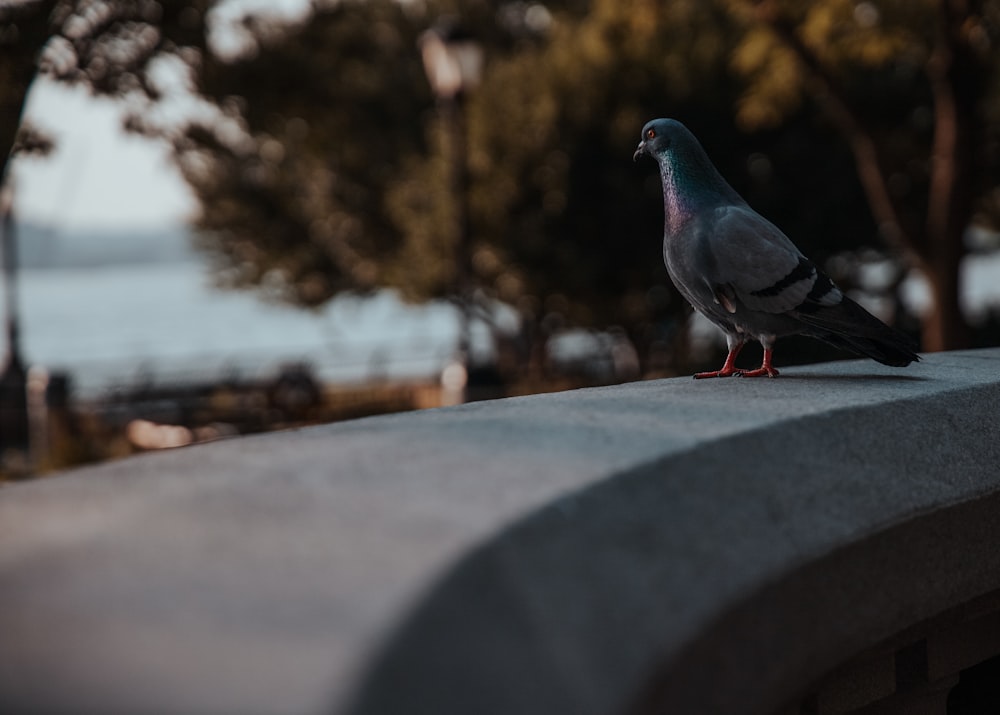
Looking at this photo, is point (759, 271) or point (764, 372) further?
point (764, 372)

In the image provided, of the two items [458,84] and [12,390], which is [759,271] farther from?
[12,390]

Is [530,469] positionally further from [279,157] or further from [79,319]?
[79,319]

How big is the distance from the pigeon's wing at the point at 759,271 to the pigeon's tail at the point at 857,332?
0.04 m

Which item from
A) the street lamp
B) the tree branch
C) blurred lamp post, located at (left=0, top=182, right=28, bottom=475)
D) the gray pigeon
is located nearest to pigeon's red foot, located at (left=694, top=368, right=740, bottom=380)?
the gray pigeon

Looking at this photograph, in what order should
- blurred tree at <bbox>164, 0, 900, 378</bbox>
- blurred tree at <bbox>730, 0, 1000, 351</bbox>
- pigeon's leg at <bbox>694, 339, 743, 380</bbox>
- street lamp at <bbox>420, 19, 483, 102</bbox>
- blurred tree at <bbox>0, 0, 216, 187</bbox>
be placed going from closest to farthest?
pigeon's leg at <bbox>694, 339, 743, 380</bbox>
blurred tree at <bbox>0, 0, 216, 187</bbox>
blurred tree at <bbox>730, 0, 1000, 351</bbox>
street lamp at <bbox>420, 19, 483, 102</bbox>
blurred tree at <bbox>164, 0, 900, 378</bbox>

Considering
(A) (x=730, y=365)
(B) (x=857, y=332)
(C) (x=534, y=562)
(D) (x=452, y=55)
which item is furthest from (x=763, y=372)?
(D) (x=452, y=55)

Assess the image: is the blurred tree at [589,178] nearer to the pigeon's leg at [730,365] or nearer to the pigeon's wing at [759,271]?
the pigeon's leg at [730,365]

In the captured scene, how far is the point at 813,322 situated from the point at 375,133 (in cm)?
2859

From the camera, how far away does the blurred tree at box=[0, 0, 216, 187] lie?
10461 millimetres

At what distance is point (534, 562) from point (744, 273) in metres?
2.19

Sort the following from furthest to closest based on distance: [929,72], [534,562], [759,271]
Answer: [929,72], [759,271], [534,562]

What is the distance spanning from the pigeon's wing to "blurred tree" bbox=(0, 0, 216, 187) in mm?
7285

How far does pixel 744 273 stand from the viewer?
435 centimetres

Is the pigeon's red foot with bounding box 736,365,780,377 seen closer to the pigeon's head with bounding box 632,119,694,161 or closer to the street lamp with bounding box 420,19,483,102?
the pigeon's head with bounding box 632,119,694,161
